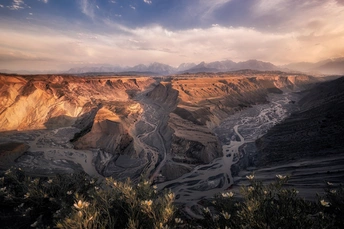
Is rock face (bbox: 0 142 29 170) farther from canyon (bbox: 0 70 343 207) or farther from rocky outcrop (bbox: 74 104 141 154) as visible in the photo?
rocky outcrop (bbox: 74 104 141 154)

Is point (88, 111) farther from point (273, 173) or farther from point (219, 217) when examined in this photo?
point (219, 217)

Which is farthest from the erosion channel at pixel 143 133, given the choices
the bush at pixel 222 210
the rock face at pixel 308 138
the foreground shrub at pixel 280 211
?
the foreground shrub at pixel 280 211

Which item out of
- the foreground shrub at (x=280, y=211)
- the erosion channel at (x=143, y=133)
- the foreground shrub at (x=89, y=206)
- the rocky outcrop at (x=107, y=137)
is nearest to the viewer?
the foreground shrub at (x=280, y=211)

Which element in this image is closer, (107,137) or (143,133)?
(107,137)

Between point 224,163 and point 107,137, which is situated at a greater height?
point 107,137

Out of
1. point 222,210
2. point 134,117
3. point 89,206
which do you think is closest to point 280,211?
point 222,210

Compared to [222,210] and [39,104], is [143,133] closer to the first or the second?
[39,104]

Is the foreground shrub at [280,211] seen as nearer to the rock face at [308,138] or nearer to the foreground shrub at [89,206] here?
the foreground shrub at [89,206]
